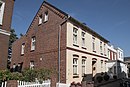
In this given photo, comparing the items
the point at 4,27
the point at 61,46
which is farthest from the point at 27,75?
the point at 61,46

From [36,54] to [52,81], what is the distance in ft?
31.3

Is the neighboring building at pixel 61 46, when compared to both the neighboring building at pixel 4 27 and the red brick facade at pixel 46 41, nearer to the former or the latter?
the red brick facade at pixel 46 41

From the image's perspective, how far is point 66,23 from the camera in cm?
1770

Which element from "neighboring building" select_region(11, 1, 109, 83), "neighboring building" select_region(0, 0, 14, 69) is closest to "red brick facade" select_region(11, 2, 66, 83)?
"neighboring building" select_region(11, 1, 109, 83)

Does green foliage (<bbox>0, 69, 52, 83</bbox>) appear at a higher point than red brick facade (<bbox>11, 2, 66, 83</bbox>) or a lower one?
lower

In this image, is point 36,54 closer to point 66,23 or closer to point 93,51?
→ point 66,23

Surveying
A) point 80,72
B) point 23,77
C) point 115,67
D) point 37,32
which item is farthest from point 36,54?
point 115,67

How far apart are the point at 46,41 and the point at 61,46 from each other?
10.1 feet

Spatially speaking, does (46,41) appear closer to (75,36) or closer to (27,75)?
(75,36)

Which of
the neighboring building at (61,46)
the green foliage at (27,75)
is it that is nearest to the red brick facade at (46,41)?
the neighboring building at (61,46)

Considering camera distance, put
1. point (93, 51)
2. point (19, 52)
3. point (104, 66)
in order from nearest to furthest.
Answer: point (93, 51) < point (19, 52) < point (104, 66)

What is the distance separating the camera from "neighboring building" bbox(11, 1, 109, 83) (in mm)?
17484

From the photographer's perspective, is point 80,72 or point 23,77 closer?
point 23,77

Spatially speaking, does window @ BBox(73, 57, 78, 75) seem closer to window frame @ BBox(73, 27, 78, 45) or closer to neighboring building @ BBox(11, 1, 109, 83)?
neighboring building @ BBox(11, 1, 109, 83)
